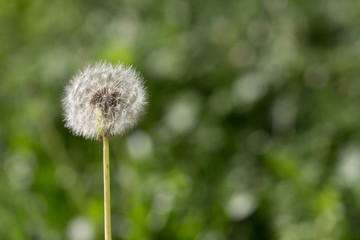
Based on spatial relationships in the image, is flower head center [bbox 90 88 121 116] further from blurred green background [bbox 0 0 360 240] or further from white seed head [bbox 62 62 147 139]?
blurred green background [bbox 0 0 360 240]

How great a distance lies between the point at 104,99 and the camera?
0.96 metres

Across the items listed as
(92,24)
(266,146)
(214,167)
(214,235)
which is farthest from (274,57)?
(92,24)

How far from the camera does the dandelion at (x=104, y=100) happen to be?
3.05 feet

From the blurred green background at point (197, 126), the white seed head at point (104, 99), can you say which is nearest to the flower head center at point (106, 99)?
the white seed head at point (104, 99)

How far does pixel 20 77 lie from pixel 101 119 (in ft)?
9.70

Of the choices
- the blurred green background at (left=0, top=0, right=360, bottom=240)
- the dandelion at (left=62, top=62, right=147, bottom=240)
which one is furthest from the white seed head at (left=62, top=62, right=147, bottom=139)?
the blurred green background at (left=0, top=0, right=360, bottom=240)

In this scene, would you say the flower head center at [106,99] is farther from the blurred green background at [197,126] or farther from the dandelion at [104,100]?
the blurred green background at [197,126]

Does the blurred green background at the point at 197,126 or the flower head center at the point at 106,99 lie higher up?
the blurred green background at the point at 197,126

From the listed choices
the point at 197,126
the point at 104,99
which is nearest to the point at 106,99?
the point at 104,99

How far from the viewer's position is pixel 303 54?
317 cm

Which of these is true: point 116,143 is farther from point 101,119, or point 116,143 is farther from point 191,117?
point 101,119

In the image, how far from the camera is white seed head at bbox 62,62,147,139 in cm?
94

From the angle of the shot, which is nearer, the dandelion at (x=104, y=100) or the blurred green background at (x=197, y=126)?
the dandelion at (x=104, y=100)

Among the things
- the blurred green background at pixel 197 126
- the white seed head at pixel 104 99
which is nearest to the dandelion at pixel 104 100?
the white seed head at pixel 104 99
